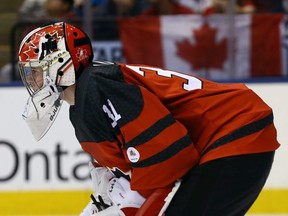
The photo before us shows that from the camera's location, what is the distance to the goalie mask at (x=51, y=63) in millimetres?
2844

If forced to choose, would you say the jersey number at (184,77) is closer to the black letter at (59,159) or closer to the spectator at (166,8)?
the black letter at (59,159)

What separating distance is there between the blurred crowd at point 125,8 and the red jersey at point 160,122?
3080mm

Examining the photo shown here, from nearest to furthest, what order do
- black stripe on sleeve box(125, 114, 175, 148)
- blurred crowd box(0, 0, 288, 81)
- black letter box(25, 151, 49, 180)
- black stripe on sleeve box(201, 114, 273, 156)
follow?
black stripe on sleeve box(125, 114, 175, 148) < black stripe on sleeve box(201, 114, 273, 156) < black letter box(25, 151, 49, 180) < blurred crowd box(0, 0, 288, 81)

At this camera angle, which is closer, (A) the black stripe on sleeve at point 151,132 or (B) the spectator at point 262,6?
(A) the black stripe on sleeve at point 151,132

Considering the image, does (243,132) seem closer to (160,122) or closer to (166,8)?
(160,122)

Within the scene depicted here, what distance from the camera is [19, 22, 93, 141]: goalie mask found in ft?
9.33

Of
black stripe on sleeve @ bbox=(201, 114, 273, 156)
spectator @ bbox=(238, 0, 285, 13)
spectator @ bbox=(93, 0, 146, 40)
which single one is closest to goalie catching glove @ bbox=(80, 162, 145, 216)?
black stripe on sleeve @ bbox=(201, 114, 273, 156)

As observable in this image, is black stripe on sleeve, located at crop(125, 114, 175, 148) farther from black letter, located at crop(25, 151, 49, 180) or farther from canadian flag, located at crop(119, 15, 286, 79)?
canadian flag, located at crop(119, 15, 286, 79)

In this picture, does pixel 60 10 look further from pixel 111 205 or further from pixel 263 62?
pixel 111 205

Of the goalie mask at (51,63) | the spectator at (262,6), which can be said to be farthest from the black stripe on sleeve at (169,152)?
the spectator at (262,6)

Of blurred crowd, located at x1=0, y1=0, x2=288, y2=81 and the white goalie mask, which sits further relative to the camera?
blurred crowd, located at x1=0, y1=0, x2=288, y2=81

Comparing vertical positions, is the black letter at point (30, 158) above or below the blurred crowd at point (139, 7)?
below

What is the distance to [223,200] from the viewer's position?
2.82 meters

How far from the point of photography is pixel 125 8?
19.9ft
